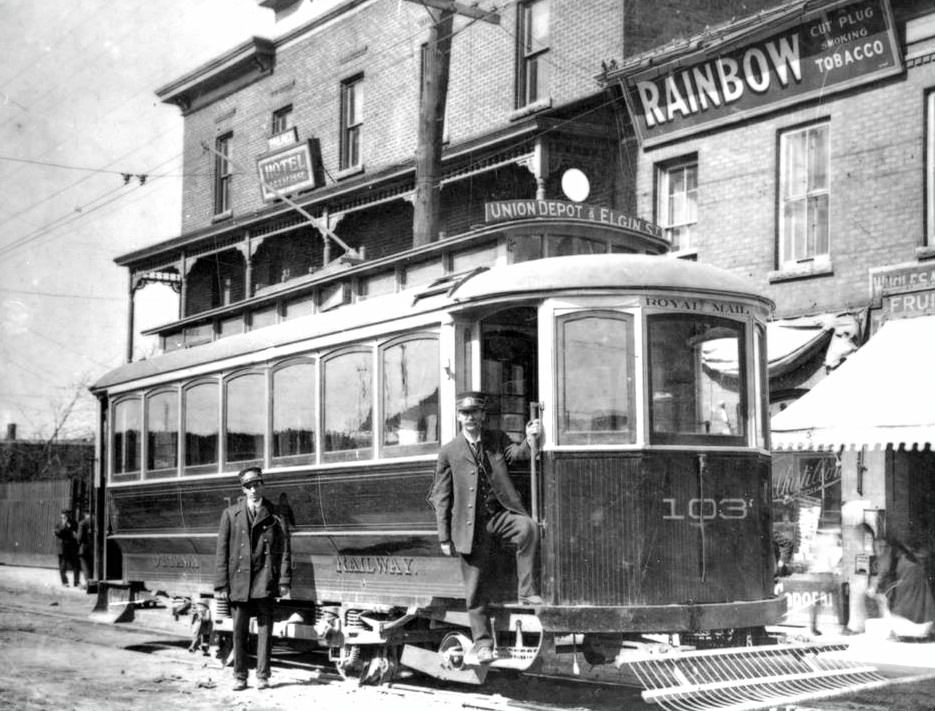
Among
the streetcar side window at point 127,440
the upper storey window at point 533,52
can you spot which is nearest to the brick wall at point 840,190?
the upper storey window at point 533,52

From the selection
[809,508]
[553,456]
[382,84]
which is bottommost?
[809,508]

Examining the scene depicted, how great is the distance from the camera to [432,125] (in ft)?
51.0

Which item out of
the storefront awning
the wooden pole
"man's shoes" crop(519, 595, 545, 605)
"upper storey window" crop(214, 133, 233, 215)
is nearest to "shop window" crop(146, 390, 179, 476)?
the wooden pole

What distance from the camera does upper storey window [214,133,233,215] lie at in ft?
94.0

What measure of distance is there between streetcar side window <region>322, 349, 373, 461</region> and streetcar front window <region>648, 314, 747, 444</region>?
240cm

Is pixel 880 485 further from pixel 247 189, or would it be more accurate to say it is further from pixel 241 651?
pixel 247 189

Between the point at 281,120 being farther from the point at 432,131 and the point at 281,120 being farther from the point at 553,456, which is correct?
the point at 553,456

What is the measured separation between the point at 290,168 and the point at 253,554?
16.1 metres

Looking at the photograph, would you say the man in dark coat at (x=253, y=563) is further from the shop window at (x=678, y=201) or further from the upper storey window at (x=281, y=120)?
the upper storey window at (x=281, y=120)

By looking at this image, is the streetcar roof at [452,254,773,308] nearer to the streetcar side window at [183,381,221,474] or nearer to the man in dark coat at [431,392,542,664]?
the man in dark coat at [431,392,542,664]

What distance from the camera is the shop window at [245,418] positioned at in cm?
1098

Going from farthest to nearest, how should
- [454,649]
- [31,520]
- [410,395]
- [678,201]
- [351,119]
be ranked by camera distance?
[31,520], [351,119], [678,201], [410,395], [454,649]

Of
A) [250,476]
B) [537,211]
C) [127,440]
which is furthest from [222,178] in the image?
[250,476]

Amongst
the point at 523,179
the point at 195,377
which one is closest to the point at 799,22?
the point at 523,179
